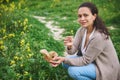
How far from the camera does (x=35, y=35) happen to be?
6.65 metres

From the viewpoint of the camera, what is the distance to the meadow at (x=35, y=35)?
4605mm

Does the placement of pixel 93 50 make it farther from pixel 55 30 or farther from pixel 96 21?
pixel 55 30

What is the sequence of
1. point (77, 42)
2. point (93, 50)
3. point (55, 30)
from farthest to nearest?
1. point (55, 30)
2. point (77, 42)
3. point (93, 50)

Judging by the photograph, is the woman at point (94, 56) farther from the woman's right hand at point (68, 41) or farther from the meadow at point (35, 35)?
the meadow at point (35, 35)

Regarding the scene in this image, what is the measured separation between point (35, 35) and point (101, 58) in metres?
2.99

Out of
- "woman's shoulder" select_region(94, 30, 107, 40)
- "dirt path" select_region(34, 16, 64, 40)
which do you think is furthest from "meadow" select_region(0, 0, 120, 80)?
"woman's shoulder" select_region(94, 30, 107, 40)

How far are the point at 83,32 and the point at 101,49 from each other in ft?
1.59

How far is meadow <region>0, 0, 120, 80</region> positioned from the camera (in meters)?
4.61

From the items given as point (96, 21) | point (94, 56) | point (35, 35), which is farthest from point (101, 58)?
point (35, 35)

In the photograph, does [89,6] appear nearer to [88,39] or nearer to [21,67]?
[88,39]

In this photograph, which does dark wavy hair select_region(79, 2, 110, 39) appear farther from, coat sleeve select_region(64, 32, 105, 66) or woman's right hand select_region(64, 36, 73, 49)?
woman's right hand select_region(64, 36, 73, 49)

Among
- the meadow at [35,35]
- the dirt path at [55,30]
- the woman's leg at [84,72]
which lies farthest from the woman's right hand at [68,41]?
the dirt path at [55,30]

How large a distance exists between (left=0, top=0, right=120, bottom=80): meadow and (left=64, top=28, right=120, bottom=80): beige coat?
751 millimetres

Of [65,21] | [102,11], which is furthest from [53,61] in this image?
[102,11]
